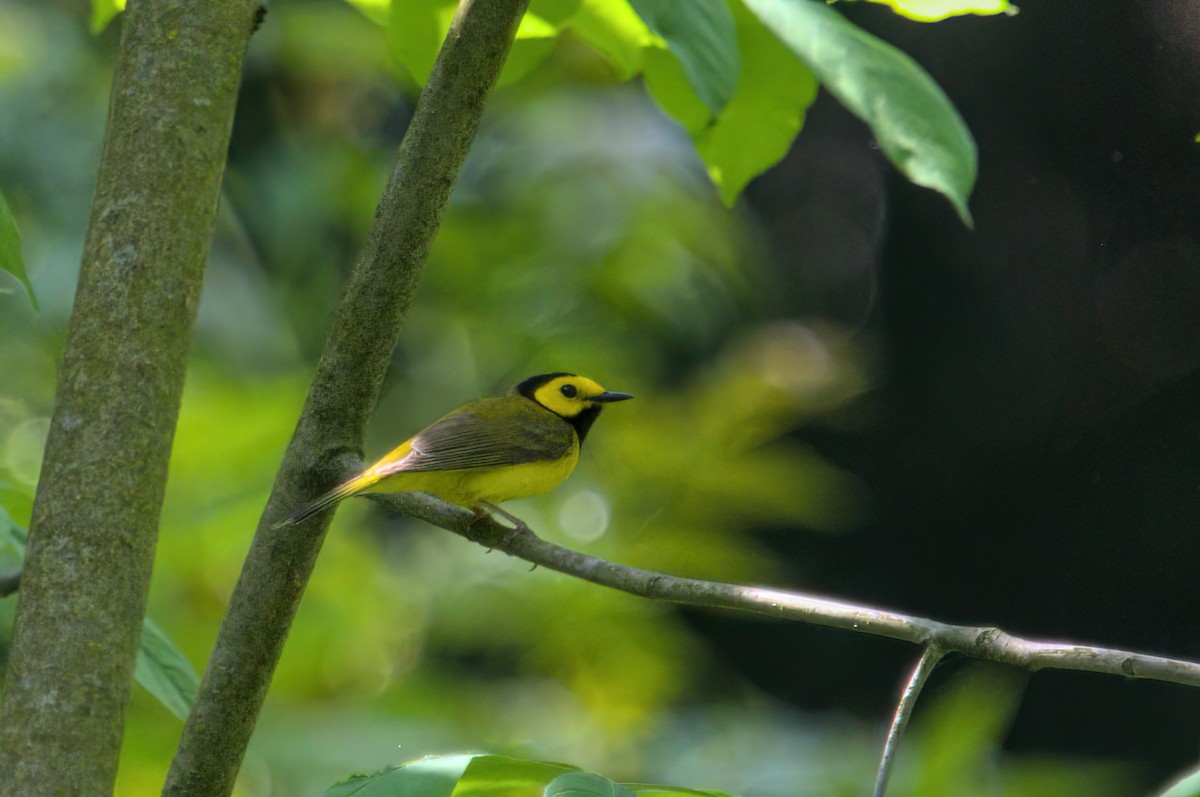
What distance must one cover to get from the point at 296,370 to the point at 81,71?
1530mm

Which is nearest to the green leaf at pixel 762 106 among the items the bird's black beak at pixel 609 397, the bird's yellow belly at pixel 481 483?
the bird's yellow belly at pixel 481 483

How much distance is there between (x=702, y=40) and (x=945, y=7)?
45 centimetres

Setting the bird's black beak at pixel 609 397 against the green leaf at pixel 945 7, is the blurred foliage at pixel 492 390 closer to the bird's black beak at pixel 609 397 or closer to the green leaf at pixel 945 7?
the bird's black beak at pixel 609 397

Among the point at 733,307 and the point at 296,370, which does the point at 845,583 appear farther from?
the point at 296,370

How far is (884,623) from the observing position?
1.19 metres

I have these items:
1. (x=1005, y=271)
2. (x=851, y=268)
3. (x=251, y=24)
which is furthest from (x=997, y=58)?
(x=251, y=24)

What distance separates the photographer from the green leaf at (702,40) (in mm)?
924

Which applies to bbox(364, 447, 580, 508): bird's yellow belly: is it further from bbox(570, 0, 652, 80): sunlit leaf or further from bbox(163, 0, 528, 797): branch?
bbox(570, 0, 652, 80): sunlit leaf

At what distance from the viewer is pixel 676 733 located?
3230 millimetres

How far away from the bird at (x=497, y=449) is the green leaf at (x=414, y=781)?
1.52 meters

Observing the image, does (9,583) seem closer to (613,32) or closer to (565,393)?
(613,32)

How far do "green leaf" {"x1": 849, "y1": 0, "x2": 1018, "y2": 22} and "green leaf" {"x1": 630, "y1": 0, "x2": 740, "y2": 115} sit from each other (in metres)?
0.36

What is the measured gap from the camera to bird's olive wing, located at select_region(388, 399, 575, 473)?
9.39ft

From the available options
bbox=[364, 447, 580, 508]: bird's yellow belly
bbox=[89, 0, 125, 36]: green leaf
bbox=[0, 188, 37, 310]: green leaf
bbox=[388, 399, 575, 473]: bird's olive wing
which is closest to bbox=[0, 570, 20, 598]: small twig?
bbox=[0, 188, 37, 310]: green leaf
